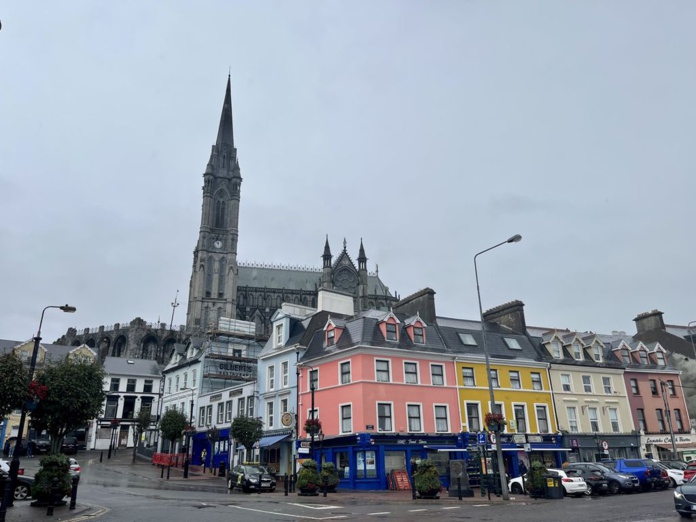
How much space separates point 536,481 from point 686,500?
9.99m

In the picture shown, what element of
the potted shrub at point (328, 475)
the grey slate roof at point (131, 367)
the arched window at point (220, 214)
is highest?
the arched window at point (220, 214)

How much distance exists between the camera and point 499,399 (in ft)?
121

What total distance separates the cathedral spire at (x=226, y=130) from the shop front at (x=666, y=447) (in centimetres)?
11360

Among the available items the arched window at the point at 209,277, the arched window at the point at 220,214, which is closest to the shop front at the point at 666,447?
the arched window at the point at 209,277

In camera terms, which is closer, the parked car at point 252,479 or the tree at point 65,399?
the parked car at point 252,479

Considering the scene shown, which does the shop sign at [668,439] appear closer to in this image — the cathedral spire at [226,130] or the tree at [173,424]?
the tree at [173,424]

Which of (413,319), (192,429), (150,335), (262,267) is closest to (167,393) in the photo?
(192,429)

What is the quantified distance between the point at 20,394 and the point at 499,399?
94.9 ft

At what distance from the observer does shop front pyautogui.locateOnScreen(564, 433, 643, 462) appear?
127ft

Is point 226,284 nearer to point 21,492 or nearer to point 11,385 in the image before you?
point 21,492

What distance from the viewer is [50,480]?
18.8 meters

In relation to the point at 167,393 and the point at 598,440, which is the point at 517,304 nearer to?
the point at 598,440

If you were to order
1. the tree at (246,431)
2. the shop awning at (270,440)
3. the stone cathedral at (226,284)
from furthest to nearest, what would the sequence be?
1. the stone cathedral at (226,284)
2. the shop awning at (270,440)
3. the tree at (246,431)

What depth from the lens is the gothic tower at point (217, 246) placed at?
362 ft
